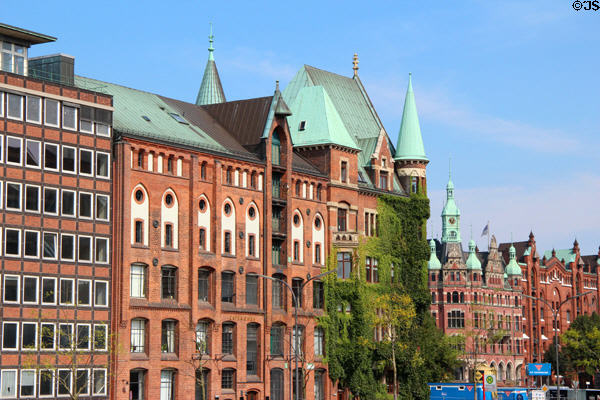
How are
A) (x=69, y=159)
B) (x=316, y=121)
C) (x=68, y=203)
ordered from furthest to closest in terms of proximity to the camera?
(x=316, y=121)
(x=69, y=159)
(x=68, y=203)

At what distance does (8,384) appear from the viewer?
2744 inches

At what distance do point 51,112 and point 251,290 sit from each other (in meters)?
24.2

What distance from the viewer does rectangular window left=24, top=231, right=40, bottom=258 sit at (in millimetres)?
71875

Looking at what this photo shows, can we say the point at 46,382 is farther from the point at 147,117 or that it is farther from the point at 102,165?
the point at 147,117

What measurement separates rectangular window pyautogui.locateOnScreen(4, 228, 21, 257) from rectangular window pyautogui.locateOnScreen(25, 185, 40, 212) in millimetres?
1883

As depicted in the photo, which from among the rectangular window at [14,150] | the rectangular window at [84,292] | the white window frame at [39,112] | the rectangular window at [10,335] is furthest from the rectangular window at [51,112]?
the rectangular window at [10,335]

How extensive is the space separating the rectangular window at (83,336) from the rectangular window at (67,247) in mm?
4769

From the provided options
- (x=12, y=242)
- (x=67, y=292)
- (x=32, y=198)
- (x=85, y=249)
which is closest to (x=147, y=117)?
(x=85, y=249)

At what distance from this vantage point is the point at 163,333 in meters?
80.8

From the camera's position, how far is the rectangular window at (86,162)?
7575 cm

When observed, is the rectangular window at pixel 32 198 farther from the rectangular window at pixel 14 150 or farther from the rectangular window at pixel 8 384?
the rectangular window at pixel 8 384

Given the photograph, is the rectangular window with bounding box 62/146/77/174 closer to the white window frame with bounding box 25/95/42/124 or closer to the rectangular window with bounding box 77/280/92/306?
the white window frame with bounding box 25/95/42/124

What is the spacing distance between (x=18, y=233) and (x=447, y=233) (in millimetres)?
130492

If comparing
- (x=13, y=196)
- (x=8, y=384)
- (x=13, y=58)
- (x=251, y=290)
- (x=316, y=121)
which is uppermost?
(x=316, y=121)
